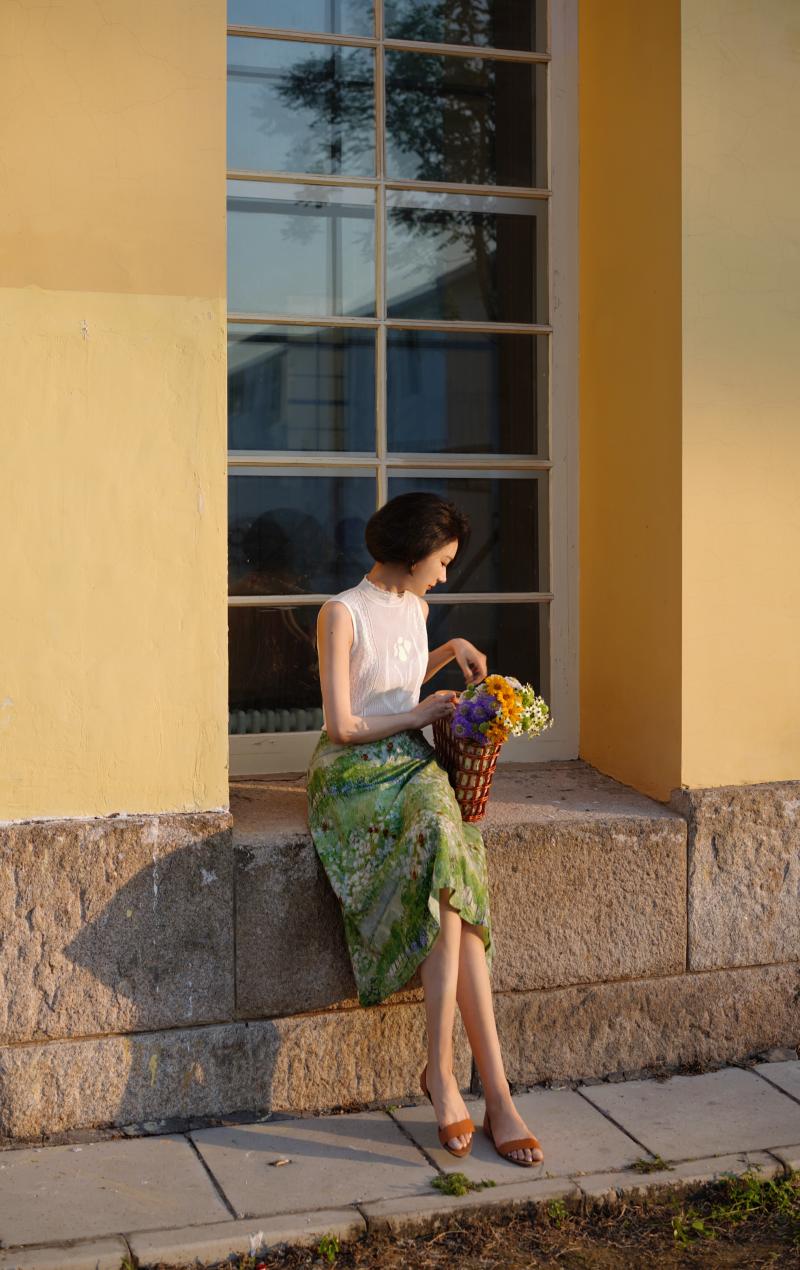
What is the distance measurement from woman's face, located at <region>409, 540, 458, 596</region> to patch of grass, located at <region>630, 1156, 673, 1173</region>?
5.00ft

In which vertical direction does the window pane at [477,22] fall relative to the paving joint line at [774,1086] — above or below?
above

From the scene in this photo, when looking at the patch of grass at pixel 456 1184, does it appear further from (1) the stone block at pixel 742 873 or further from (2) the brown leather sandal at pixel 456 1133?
(1) the stone block at pixel 742 873

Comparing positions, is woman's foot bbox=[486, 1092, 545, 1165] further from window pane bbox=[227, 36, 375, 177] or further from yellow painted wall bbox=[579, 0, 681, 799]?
window pane bbox=[227, 36, 375, 177]

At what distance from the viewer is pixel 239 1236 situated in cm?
290

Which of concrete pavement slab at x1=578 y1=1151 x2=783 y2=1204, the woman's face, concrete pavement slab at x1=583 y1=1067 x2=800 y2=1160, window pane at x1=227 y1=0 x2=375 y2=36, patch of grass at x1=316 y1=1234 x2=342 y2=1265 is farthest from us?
window pane at x1=227 y1=0 x2=375 y2=36

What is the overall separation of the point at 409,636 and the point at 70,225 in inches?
52.7

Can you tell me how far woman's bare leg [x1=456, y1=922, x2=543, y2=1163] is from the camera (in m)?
3.33

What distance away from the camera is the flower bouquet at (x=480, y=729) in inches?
132

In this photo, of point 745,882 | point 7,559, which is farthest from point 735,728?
point 7,559

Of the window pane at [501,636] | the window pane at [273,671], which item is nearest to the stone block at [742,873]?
the window pane at [501,636]

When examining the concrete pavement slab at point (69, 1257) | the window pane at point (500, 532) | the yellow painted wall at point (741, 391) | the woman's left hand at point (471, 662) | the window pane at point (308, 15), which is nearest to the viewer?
the concrete pavement slab at point (69, 1257)

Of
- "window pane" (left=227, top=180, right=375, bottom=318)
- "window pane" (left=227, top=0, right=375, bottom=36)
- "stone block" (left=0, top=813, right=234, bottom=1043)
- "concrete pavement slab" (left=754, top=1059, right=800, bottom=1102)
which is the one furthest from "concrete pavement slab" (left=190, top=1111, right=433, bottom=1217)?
"window pane" (left=227, top=0, right=375, bottom=36)

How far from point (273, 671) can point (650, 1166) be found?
5.92 ft

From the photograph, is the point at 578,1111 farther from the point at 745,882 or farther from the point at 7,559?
the point at 7,559
